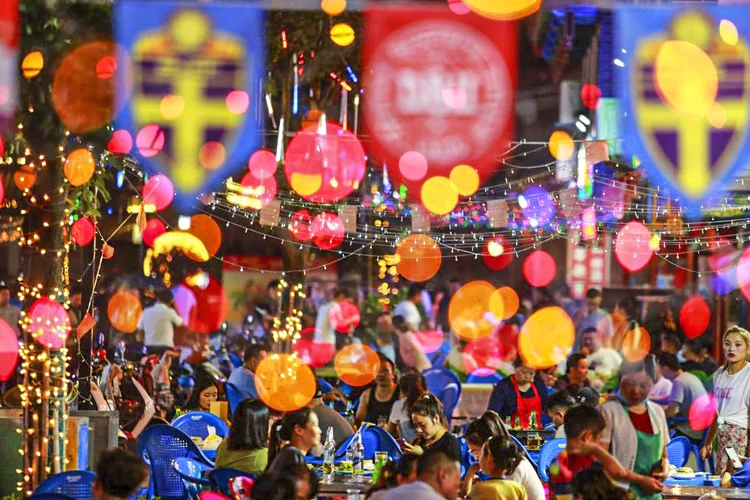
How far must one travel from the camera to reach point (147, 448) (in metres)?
8.18

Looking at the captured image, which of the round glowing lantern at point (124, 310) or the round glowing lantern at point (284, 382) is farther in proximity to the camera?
the round glowing lantern at point (124, 310)

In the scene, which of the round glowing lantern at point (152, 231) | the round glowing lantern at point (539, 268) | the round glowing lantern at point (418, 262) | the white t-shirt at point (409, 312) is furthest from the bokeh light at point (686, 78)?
the round glowing lantern at point (539, 268)

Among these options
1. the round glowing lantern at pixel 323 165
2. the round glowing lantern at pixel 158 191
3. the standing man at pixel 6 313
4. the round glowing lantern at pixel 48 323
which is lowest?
the standing man at pixel 6 313

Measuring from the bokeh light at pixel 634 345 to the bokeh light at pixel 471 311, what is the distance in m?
2.81

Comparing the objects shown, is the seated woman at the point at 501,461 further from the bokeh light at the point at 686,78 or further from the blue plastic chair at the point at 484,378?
the blue plastic chair at the point at 484,378

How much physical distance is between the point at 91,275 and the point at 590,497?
614cm

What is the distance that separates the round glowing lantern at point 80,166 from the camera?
8.22 m

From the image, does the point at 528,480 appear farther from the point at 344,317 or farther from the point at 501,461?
the point at 344,317

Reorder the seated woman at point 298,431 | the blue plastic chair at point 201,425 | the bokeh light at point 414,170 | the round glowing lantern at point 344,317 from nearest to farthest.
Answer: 1. the seated woman at point 298,431
2. the blue plastic chair at point 201,425
3. the bokeh light at point 414,170
4. the round glowing lantern at point 344,317

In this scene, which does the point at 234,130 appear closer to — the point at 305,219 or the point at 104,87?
the point at 104,87

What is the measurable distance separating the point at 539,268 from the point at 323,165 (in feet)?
55.5

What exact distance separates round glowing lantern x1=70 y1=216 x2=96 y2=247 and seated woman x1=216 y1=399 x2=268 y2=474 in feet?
9.75

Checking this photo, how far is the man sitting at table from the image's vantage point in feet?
33.1

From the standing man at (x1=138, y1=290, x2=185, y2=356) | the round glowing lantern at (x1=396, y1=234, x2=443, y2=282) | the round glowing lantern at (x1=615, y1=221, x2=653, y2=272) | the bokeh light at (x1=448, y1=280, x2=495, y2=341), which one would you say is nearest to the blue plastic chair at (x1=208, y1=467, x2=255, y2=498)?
the standing man at (x1=138, y1=290, x2=185, y2=356)
